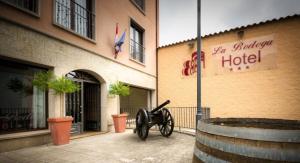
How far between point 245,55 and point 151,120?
650 centimetres

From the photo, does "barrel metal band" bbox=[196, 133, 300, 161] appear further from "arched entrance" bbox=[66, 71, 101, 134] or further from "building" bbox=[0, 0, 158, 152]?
"arched entrance" bbox=[66, 71, 101, 134]

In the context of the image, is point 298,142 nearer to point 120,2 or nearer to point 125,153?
point 125,153

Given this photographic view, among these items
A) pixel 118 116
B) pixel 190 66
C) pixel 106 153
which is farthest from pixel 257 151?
pixel 190 66

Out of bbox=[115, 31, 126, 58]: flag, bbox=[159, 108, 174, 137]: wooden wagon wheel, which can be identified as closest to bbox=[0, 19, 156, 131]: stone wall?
bbox=[115, 31, 126, 58]: flag

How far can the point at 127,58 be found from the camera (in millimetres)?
10562

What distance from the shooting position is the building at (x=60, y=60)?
5527 millimetres

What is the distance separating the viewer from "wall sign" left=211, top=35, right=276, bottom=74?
31.9 ft

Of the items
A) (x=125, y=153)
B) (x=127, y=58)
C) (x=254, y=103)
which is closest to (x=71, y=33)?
(x=127, y=58)

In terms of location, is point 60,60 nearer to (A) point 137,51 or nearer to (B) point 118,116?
(B) point 118,116

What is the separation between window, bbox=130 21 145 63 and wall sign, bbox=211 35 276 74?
13.6ft

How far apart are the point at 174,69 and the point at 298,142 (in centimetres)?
1116

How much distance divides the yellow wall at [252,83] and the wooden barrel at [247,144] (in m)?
8.93

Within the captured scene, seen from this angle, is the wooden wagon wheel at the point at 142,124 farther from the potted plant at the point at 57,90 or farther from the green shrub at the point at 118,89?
the potted plant at the point at 57,90

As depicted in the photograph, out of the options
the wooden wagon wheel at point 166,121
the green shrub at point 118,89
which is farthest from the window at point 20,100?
the wooden wagon wheel at point 166,121
